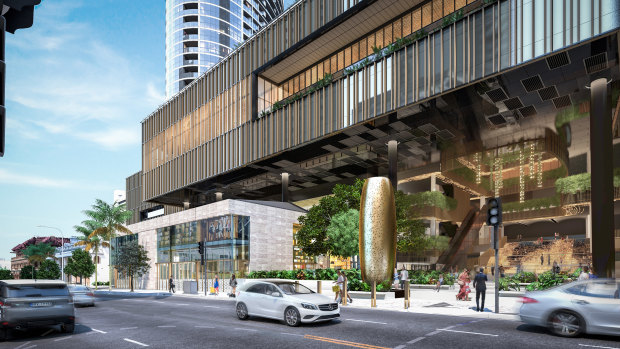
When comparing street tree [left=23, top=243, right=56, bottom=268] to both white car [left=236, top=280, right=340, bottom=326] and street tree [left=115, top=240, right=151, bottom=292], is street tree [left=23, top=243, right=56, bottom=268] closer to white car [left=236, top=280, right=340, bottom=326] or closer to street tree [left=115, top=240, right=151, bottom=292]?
street tree [left=115, top=240, right=151, bottom=292]

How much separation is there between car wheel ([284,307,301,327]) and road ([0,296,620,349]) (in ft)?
0.75

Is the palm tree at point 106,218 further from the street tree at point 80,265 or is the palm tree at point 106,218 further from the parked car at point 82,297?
the parked car at point 82,297

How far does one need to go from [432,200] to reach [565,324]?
28.3m

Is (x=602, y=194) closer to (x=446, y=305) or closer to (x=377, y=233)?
(x=446, y=305)

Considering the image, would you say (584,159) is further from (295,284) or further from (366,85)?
(295,284)

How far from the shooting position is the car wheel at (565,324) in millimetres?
11703

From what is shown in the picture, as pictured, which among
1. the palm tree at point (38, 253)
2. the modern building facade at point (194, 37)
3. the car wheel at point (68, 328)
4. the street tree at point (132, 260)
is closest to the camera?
the car wheel at point (68, 328)

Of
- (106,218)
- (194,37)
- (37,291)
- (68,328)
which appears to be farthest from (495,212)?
(194,37)

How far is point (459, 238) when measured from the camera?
136 ft

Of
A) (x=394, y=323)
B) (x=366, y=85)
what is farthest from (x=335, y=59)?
(x=394, y=323)

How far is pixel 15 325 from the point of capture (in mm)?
12906

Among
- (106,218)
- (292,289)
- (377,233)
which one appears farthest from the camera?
(106,218)

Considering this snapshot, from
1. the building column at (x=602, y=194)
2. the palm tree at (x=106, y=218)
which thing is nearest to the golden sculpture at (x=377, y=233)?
the building column at (x=602, y=194)

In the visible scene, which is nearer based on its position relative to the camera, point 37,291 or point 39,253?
point 37,291
